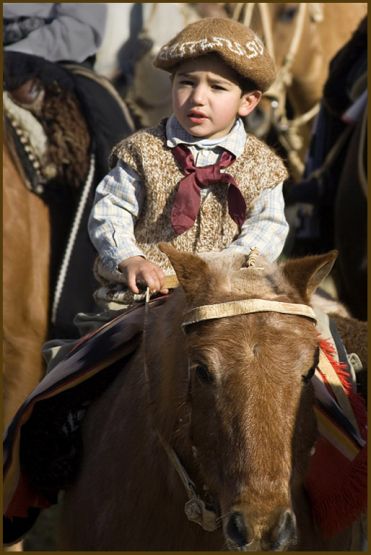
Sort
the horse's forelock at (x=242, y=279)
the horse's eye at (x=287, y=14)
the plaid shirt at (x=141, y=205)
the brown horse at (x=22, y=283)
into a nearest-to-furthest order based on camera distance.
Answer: the horse's forelock at (x=242, y=279) → the plaid shirt at (x=141, y=205) → the brown horse at (x=22, y=283) → the horse's eye at (x=287, y=14)

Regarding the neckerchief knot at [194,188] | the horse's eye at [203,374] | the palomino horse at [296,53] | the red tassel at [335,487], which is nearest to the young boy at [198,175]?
the neckerchief knot at [194,188]

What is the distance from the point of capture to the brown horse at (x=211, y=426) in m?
2.89

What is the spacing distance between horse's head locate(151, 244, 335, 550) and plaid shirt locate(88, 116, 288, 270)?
51cm

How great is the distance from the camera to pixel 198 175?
383cm

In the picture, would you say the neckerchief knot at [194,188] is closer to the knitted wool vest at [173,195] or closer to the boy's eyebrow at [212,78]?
the knitted wool vest at [173,195]

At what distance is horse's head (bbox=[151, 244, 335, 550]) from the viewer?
286 centimetres

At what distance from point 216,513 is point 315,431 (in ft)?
1.09

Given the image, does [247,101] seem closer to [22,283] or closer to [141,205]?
[141,205]

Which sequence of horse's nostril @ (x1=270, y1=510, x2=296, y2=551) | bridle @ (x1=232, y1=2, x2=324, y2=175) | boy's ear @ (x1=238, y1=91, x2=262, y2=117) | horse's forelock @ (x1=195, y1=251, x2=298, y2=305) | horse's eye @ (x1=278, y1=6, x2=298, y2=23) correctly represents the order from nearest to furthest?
horse's nostril @ (x1=270, y1=510, x2=296, y2=551) < horse's forelock @ (x1=195, y1=251, x2=298, y2=305) < boy's ear @ (x1=238, y1=91, x2=262, y2=117) < bridle @ (x1=232, y1=2, x2=324, y2=175) < horse's eye @ (x1=278, y1=6, x2=298, y2=23)

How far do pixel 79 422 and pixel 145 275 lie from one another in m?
0.61

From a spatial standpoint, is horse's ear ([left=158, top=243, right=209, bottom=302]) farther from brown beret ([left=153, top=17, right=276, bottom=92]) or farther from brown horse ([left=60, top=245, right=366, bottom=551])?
brown beret ([left=153, top=17, right=276, bottom=92])

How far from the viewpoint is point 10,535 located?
159 inches

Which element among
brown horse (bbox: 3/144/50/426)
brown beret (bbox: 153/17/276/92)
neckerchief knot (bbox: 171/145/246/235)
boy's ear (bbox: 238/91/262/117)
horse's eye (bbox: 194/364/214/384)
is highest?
brown beret (bbox: 153/17/276/92)

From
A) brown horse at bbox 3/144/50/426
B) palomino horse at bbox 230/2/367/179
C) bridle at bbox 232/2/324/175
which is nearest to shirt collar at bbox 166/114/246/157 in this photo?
brown horse at bbox 3/144/50/426
